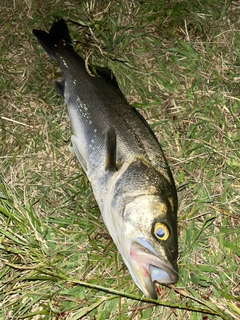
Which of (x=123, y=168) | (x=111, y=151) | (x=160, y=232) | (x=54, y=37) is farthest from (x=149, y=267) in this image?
(x=54, y=37)

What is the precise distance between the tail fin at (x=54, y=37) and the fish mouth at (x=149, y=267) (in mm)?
2074

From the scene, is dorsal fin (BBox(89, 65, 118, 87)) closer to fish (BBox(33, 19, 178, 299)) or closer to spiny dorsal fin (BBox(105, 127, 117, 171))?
fish (BBox(33, 19, 178, 299))

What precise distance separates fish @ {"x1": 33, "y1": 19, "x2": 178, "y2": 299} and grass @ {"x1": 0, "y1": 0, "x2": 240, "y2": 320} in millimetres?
259

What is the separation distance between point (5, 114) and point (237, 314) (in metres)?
2.83

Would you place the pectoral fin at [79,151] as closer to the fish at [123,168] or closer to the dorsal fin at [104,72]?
the fish at [123,168]

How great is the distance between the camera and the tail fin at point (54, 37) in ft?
13.0

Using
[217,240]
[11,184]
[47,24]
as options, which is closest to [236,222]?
[217,240]

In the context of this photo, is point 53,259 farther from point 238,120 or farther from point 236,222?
point 238,120

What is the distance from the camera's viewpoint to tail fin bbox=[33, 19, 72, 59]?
3.95 metres

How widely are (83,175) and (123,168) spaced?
628 millimetres

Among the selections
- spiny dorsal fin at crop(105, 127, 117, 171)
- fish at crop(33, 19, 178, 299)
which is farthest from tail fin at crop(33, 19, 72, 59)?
spiny dorsal fin at crop(105, 127, 117, 171)

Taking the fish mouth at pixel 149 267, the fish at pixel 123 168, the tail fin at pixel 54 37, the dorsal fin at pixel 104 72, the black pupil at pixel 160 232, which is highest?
the tail fin at pixel 54 37

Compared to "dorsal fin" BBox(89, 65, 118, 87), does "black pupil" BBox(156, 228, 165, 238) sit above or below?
below

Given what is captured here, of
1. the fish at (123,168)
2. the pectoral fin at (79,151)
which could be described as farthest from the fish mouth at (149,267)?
the pectoral fin at (79,151)
